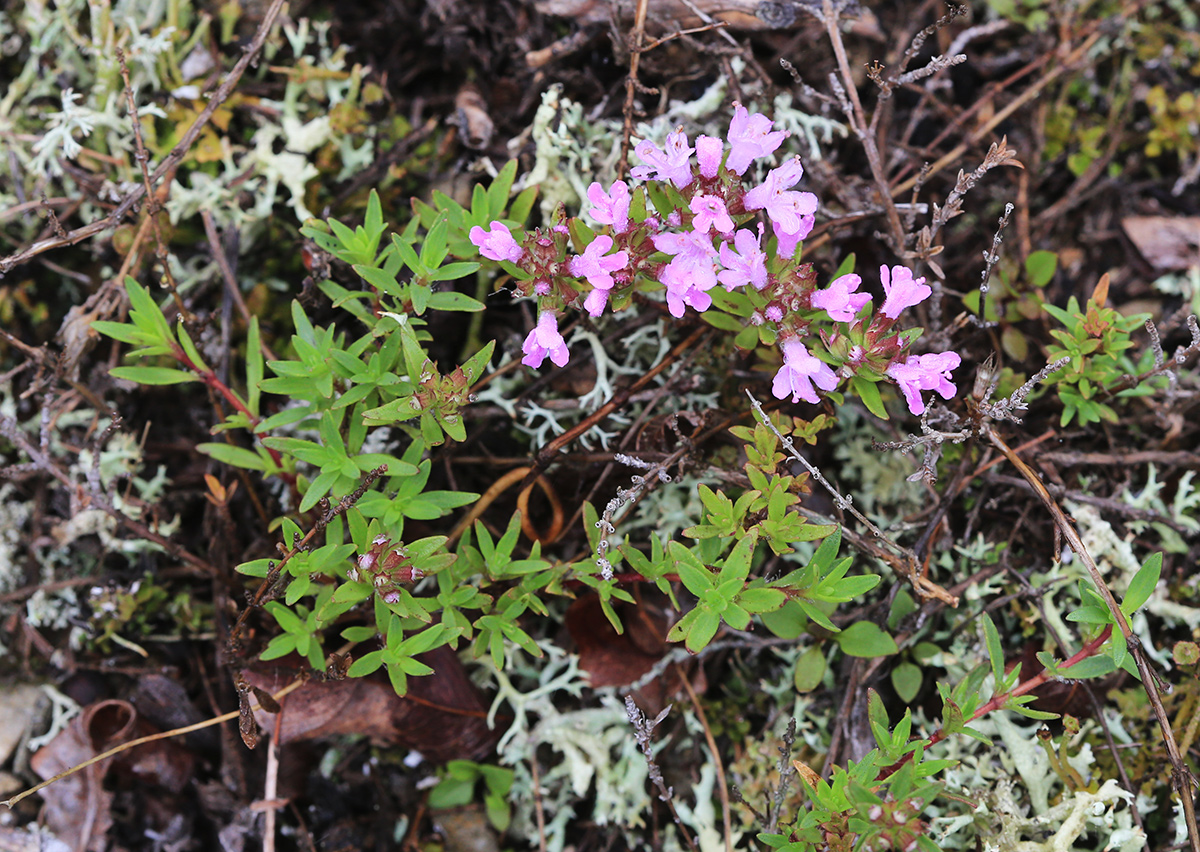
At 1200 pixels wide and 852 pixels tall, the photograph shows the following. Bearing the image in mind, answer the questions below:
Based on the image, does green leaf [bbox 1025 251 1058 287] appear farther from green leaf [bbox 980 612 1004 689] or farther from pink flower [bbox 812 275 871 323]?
green leaf [bbox 980 612 1004 689]

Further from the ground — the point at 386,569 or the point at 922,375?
the point at 922,375

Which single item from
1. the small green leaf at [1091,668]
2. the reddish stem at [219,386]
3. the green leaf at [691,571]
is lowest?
the small green leaf at [1091,668]

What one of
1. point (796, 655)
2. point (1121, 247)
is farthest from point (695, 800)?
point (1121, 247)

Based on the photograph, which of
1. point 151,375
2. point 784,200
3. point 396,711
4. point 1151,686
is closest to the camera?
point 784,200

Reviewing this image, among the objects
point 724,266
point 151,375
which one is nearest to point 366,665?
point 151,375

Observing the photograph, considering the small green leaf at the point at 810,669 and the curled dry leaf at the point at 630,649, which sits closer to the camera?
the small green leaf at the point at 810,669

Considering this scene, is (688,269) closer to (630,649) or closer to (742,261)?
(742,261)

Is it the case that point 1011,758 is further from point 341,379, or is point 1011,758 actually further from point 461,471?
point 341,379

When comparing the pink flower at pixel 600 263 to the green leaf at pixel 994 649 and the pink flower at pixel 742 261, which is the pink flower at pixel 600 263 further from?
the green leaf at pixel 994 649

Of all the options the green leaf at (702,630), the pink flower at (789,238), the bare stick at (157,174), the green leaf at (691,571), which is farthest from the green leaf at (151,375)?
the pink flower at (789,238)
